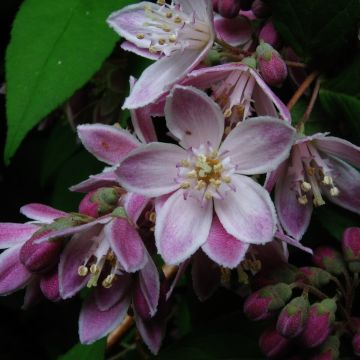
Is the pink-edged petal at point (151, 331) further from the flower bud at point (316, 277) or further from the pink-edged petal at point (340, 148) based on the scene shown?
the pink-edged petal at point (340, 148)

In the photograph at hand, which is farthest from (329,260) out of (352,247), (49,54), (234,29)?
(49,54)

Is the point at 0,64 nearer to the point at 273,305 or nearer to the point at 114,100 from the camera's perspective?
the point at 114,100

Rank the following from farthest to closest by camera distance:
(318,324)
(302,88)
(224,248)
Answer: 1. (302,88)
2. (318,324)
3. (224,248)

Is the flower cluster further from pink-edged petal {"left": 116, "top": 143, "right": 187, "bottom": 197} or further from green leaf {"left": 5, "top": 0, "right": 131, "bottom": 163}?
green leaf {"left": 5, "top": 0, "right": 131, "bottom": 163}

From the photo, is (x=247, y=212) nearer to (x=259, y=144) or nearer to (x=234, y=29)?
(x=259, y=144)

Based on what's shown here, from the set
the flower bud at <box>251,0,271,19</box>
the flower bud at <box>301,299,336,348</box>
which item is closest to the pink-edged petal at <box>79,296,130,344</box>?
the flower bud at <box>301,299,336,348</box>
